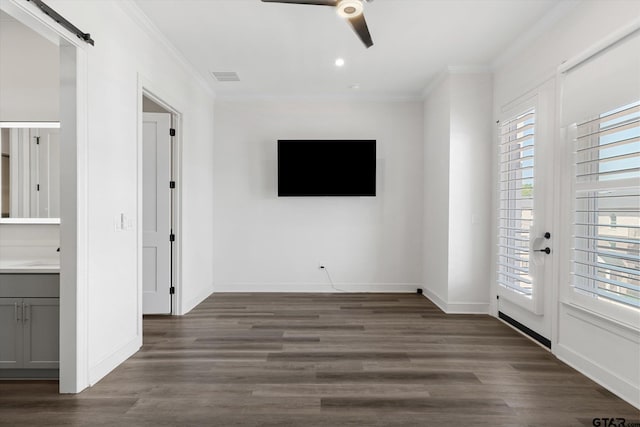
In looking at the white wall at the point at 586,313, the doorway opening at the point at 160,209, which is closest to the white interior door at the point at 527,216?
the white wall at the point at 586,313

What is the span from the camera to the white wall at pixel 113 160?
2.51 metres

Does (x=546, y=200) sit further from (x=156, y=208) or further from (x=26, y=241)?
(x=26, y=241)

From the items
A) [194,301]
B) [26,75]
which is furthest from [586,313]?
[26,75]

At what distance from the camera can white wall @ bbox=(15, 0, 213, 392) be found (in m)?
2.51

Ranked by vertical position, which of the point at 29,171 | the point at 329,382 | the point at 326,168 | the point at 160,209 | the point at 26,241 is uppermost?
the point at 326,168

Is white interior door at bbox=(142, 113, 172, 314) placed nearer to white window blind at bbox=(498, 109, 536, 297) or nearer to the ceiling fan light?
the ceiling fan light

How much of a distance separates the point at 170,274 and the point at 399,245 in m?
3.25

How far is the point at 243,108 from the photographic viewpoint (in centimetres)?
537

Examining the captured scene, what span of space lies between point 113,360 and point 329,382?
1725mm

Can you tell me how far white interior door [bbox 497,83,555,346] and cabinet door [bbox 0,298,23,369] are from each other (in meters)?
4.23

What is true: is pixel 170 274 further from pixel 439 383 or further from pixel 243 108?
pixel 439 383

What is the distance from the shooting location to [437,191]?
473cm

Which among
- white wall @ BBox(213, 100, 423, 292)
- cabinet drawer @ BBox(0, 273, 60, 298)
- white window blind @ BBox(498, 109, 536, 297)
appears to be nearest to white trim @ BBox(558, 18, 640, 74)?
white window blind @ BBox(498, 109, 536, 297)

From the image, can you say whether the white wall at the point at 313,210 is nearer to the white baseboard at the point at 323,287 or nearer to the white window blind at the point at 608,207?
the white baseboard at the point at 323,287
